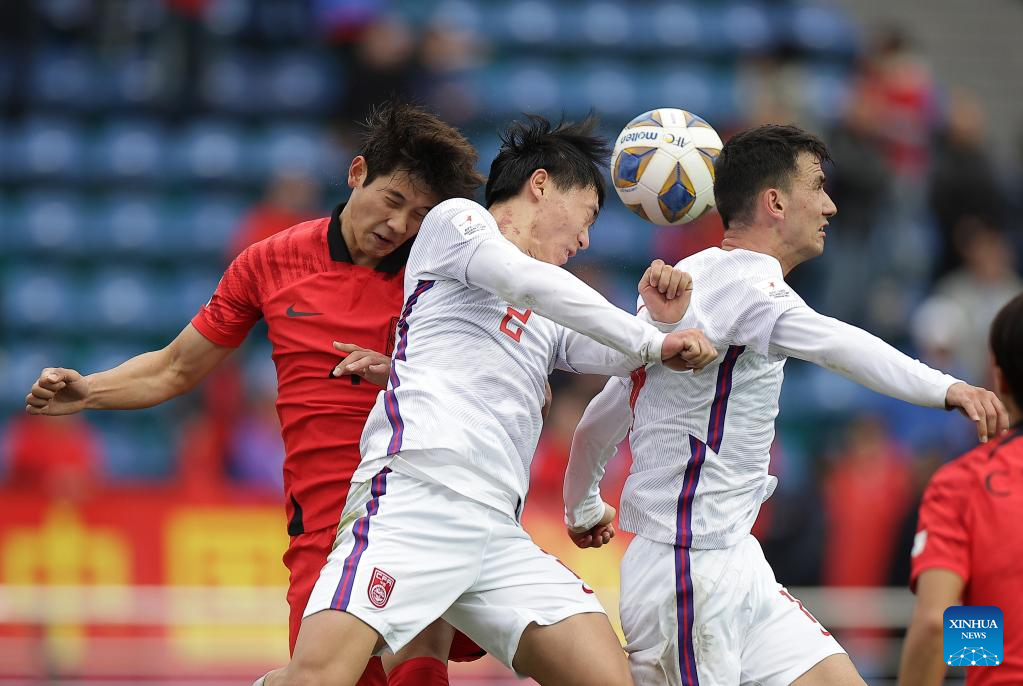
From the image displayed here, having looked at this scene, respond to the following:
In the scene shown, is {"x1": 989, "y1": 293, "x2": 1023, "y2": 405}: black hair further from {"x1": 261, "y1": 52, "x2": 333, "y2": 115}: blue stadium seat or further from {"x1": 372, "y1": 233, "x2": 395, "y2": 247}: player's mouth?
{"x1": 261, "y1": 52, "x2": 333, "y2": 115}: blue stadium seat

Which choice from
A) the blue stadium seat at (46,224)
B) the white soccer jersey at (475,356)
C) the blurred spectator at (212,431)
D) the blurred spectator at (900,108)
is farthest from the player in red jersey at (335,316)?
the blurred spectator at (900,108)

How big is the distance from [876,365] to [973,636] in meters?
0.77

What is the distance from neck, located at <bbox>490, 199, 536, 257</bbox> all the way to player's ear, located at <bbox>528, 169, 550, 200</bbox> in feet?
0.18

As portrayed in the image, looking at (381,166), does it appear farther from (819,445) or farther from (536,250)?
(819,445)

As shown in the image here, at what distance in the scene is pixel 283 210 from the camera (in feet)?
32.6

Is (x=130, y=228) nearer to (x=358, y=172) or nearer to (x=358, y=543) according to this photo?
(x=358, y=172)

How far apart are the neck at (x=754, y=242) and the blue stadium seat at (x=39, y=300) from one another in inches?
311

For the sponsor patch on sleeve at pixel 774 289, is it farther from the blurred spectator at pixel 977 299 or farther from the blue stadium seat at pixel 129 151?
the blue stadium seat at pixel 129 151

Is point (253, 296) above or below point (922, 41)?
below

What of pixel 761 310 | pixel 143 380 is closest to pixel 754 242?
pixel 761 310

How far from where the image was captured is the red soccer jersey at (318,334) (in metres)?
4.57

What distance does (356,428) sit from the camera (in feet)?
15.0

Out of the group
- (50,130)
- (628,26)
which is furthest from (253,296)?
(628,26)

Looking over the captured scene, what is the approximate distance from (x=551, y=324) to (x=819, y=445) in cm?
644
